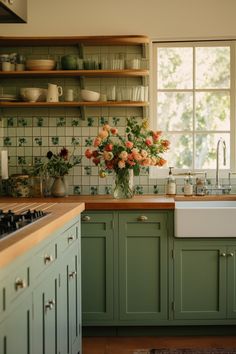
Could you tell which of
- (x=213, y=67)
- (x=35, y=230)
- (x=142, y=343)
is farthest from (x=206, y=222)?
(x=35, y=230)

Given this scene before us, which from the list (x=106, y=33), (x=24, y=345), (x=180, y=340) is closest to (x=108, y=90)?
(x=106, y=33)

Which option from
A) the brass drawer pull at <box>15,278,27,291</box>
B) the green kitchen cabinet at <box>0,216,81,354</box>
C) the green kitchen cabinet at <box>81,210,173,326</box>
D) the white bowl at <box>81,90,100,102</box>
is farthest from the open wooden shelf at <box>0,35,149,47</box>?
the brass drawer pull at <box>15,278,27,291</box>

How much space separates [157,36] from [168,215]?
147cm

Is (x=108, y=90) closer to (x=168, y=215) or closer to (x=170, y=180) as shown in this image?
(x=170, y=180)

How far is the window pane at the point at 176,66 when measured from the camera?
441 centimetres

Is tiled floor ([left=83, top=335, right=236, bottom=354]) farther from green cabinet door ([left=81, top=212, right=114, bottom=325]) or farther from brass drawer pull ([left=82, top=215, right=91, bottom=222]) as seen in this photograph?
brass drawer pull ([left=82, top=215, right=91, bottom=222])

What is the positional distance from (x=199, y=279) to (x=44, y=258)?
1765 millimetres

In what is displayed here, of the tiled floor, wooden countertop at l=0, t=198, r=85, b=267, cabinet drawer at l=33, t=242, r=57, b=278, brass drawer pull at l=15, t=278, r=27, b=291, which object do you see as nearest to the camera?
wooden countertop at l=0, t=198, r=85, b=267

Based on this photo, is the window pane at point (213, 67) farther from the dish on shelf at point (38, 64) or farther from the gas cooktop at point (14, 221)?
the gas cooktop at point (14, 221)

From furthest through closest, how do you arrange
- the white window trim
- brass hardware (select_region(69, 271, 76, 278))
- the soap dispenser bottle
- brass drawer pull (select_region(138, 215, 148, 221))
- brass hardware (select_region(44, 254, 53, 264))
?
the white window trim → the soap dispenser bottle → brass drawer pull (select_region(138, 215, 148, 221)) → brass hardware (select_region(69, 271, 76, 278)) → brass hardware (select_region(44, 254, 53, 264))

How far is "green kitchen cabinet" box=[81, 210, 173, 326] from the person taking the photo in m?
3.73

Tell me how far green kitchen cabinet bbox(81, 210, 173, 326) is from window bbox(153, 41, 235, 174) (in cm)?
88

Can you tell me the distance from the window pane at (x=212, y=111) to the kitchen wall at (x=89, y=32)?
0.46m

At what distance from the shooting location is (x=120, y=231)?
3.74 meters
